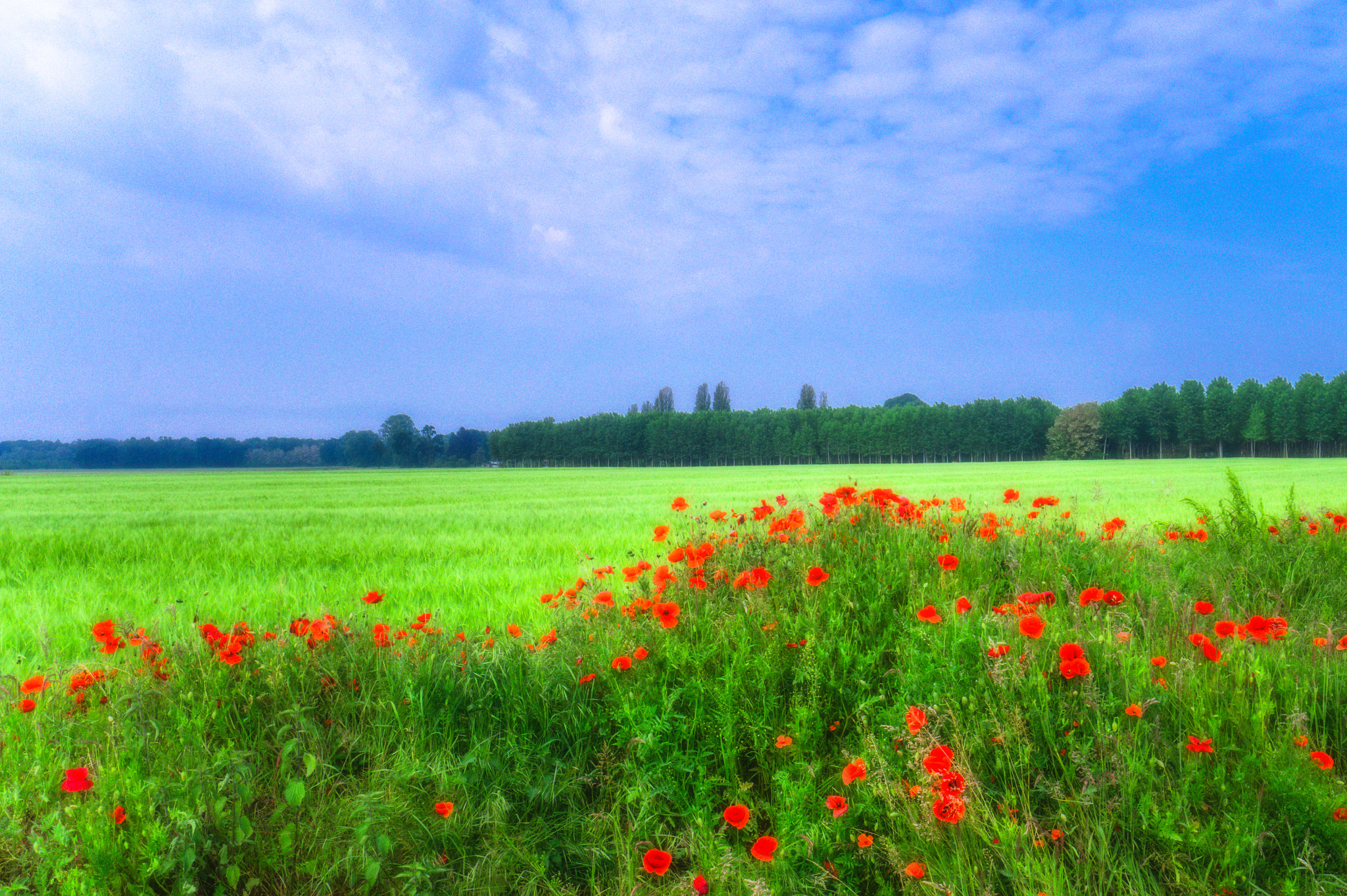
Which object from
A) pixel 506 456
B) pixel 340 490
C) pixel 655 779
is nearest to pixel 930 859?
pixel 655 779

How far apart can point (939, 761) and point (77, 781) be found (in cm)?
284

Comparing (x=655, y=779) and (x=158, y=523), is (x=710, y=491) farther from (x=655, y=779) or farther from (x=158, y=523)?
(x=655, y=779)

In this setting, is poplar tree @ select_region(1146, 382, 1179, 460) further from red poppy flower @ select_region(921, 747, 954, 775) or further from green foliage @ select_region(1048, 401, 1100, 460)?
red poppy flower @ select_region(921, 747, 954, 775)

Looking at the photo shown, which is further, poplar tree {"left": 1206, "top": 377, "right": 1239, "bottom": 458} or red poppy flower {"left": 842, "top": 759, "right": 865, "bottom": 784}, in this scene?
poplar tree {"left": 1206, "top": 377, "right": 1239, "bottom": 458}

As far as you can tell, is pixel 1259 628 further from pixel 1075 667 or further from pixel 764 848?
pixel 764 848

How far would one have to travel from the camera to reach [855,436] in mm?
108688

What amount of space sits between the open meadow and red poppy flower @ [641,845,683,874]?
2cm

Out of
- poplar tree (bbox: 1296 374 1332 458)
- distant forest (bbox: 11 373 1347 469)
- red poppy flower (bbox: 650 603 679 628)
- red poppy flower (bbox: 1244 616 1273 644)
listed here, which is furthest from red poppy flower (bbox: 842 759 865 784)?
poplar tree (bbox: 1296 374 1332 458)

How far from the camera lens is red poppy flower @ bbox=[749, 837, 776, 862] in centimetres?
208

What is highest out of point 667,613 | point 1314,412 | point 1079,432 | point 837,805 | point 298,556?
point 1314,412

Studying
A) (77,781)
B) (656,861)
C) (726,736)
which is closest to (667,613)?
(726,736)

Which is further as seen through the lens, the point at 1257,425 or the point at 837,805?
the point at 1257,425

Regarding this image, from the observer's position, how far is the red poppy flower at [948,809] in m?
2.10

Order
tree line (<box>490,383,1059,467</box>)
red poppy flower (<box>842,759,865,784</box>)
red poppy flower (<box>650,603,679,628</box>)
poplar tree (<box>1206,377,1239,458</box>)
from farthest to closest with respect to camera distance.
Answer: tree line (<box>490,383,1059,467</box>)
poplar tree (<box>1206,377,1239,458</box>)
red poppy flower (<box>650,603,679,628</box>)
red poppy flower (<box>842,759,865,784</box>)
